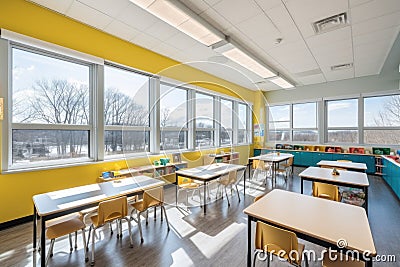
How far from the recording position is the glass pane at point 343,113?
6.36 metres

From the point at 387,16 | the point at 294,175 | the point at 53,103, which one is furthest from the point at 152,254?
the point at 294,175

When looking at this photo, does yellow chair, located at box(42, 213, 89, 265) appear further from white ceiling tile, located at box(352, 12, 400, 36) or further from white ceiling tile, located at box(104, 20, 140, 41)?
white ceiling tile, located at box(352, 12, 400, 36)

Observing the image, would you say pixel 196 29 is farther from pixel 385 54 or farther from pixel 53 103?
pixel 385 54

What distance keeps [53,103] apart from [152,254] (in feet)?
9.20

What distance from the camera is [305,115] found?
24.2 feet

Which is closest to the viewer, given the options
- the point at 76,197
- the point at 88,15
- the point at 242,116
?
the point at 76,197

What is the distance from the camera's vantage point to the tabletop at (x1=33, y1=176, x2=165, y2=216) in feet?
5.73

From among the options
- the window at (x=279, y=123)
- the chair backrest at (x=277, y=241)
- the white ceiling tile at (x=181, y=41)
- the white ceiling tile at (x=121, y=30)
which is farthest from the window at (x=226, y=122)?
the chair backrest at (x=277, y=241)

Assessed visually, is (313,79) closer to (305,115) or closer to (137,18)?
(305,115)

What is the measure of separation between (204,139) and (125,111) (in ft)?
8.01

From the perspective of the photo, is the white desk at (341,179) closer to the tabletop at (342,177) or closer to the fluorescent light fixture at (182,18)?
the tabletop at (342,177)

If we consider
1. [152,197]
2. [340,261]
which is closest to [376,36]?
[340,261]

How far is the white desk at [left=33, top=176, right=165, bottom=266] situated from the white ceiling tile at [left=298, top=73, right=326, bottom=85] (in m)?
6.05

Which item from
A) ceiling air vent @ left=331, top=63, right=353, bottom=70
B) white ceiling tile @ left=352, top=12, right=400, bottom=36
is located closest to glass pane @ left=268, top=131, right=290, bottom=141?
ceiling air vent @ left=331, top=63, right=353, bottom=70
